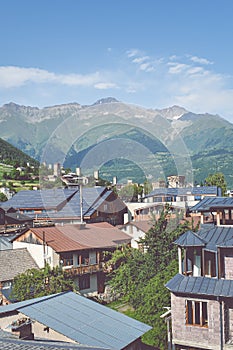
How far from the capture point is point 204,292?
1424 cm

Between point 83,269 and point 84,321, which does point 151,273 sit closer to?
point 83,269

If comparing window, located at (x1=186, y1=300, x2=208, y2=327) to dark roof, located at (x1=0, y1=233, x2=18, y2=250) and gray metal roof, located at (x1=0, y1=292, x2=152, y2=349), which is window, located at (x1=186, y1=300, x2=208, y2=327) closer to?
gray metal roof, located at (x1=0, y1=292, x2=152, y2=349)

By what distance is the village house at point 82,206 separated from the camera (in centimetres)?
3105

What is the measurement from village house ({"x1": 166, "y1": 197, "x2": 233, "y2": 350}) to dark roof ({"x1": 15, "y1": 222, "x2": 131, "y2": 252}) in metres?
9.33

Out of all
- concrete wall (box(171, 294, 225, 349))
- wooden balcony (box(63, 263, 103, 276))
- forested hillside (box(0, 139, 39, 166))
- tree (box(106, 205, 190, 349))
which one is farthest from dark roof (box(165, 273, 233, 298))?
forested hillside (box(0, 139, 39, 166))

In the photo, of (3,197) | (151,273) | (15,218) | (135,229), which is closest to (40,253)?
(151,273)

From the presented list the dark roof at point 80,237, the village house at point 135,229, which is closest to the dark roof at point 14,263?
the dark roof at point 80,237

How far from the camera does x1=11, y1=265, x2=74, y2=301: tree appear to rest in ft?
65.7

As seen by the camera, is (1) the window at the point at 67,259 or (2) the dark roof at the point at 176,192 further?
(2) the dark roof at the point at 176,192

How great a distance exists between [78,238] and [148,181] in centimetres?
471

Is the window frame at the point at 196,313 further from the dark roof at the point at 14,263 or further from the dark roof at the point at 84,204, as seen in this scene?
the dark roof at the point at 84,204

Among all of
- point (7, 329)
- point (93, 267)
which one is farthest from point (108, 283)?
point (7, 329)

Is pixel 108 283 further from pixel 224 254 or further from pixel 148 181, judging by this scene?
pixel 224 254

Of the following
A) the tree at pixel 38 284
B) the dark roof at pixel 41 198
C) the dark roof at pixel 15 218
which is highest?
the dark roof at pixel 41 198
